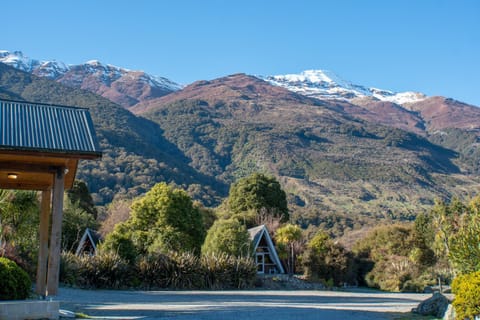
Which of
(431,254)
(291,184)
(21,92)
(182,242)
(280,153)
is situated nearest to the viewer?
(182,242)

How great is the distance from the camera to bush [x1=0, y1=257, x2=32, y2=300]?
10748mm

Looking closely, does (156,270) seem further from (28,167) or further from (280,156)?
(280,156)

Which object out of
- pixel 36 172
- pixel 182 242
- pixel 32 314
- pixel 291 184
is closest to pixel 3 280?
pixel 32 314

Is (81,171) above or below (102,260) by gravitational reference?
above

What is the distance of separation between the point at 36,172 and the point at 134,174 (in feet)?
252

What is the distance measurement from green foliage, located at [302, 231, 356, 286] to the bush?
28.5 m

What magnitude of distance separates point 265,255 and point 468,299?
29697 mm

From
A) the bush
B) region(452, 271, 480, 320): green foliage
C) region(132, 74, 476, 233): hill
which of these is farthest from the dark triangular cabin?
region(132, 74, 476, 233): hill

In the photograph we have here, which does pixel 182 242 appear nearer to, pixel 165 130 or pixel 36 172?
pixel 36 172

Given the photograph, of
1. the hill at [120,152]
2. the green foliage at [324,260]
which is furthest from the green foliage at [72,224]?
the hill at [120,152]

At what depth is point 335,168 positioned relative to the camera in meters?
111

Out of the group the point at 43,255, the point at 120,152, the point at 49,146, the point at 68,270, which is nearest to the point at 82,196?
the point at 68,270

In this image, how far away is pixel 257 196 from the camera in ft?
171

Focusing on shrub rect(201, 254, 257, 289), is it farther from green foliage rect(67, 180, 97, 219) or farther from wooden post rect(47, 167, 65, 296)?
green foliage rect(67, 180, 97, 219)
